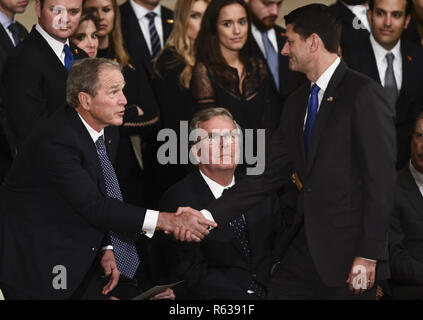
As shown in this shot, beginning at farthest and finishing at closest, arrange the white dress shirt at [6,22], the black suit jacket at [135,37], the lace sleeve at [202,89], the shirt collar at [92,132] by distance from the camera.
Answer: the black suit jacket at [135,37] < the lace sleeve at [202,89] < the white dress shirt at [6,22] < the shirt collar at [92,132]

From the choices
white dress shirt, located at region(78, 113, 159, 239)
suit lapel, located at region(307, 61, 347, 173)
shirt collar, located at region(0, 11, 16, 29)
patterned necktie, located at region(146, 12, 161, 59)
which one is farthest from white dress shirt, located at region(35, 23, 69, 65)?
suit lapel, located at region(307, 61, 347, 173)

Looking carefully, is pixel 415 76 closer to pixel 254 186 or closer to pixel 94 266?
pixel 254 186

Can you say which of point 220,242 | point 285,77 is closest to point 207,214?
point 220,242

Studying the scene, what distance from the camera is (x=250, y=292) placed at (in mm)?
4211

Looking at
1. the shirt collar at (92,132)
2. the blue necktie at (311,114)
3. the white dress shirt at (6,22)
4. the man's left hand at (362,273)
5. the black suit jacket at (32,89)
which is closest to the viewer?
the man's left hand at (362,273)

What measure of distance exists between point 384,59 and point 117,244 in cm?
234

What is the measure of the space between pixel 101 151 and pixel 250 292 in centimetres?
109

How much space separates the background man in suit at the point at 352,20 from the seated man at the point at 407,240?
3.81 ft

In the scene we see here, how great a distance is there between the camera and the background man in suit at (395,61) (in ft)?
17.2

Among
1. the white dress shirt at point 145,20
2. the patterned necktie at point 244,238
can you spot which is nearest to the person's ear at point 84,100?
the patterned necktie at point 244,238

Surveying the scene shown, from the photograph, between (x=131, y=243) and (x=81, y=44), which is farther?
(x=81, y=44)

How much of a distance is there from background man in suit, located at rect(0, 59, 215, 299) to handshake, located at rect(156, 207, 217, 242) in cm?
15

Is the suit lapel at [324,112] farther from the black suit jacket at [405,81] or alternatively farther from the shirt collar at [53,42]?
the shirt collar at [53,42]
